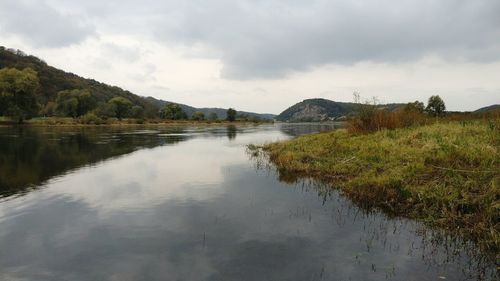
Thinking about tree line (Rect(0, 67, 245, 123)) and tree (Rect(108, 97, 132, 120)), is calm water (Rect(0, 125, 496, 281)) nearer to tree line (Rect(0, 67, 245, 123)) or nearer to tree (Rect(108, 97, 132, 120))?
tree line (Rect(0, 67, 245, 123))

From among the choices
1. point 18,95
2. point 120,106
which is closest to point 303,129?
point 18,95

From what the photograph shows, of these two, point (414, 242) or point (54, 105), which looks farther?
point (54, 105)

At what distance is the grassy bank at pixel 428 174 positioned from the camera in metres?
10.6

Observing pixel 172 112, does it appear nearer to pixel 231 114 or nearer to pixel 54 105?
pixel 231 114

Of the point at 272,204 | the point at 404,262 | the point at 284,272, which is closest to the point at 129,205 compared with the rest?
the point at 272,204

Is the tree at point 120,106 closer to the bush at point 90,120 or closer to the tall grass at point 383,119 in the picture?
the bush at point 90,120

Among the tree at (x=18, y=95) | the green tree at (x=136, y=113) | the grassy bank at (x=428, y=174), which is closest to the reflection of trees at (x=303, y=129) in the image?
the grassy bank at (x=428, y=174)

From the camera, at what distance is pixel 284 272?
26.4ft

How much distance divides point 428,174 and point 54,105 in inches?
6000

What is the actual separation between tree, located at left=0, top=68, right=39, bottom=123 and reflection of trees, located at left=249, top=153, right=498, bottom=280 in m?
107

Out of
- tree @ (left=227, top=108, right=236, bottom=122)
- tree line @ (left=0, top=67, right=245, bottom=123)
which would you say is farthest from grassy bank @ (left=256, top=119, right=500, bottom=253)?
tree @ (left=227, top=108, right=236, bottom=122)

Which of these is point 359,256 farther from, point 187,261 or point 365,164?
point 365,164

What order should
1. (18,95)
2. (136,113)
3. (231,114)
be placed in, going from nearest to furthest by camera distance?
(18,95) < (136,113) < (231,114)

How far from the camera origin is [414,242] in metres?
9.78
